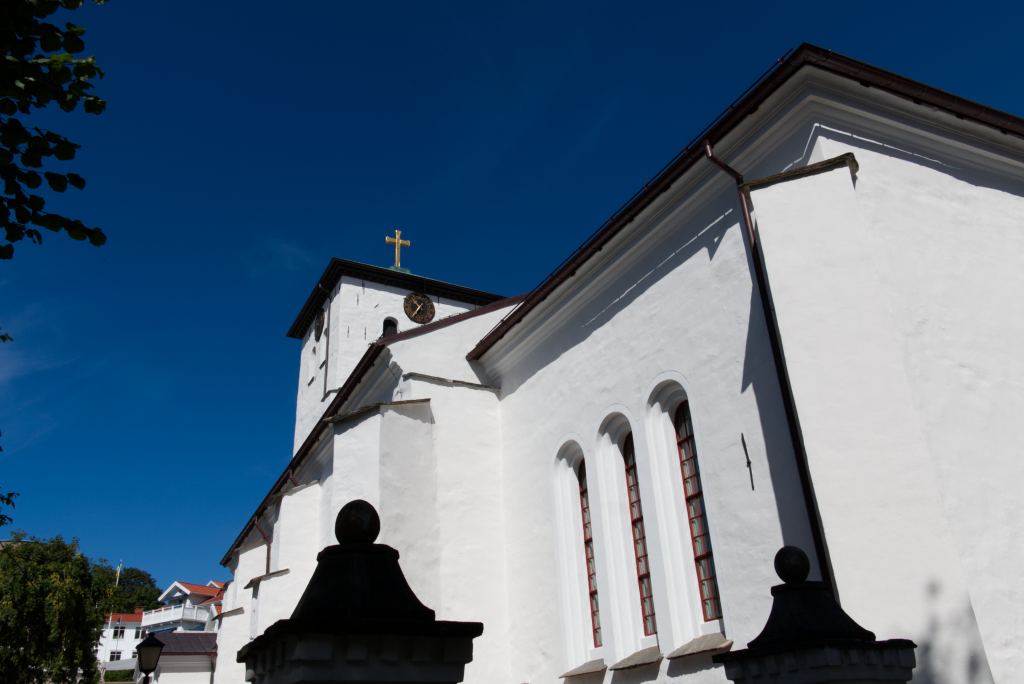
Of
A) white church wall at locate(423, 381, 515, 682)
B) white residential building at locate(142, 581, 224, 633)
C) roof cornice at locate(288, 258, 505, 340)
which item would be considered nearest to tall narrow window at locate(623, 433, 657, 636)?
white church wall at locate(423, 381, 515, 682)

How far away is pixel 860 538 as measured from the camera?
21.5ft

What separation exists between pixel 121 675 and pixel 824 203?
52.9 meters

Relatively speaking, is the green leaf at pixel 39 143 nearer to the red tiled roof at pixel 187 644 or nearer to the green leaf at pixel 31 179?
the green leaf at pixel 31 179

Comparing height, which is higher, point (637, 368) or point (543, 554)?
point (637, 368)

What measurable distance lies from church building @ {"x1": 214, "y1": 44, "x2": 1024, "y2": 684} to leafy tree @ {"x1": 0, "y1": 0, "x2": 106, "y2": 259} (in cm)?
629

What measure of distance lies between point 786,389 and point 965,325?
7.54ft

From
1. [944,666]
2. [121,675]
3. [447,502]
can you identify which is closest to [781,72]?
[944,666]

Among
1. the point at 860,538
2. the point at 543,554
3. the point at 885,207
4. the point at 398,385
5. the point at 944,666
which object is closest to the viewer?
the point at 944,666

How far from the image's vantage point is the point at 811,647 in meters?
4.42

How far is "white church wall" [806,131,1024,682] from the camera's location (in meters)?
7.06

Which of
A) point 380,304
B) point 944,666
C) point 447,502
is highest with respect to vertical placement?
point 380,304

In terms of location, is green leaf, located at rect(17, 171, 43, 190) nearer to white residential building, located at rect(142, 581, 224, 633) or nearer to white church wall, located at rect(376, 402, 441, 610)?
white church wall, located at rect(376, 402, 441, 610)

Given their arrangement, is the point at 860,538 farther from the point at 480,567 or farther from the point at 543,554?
the point at 480,567

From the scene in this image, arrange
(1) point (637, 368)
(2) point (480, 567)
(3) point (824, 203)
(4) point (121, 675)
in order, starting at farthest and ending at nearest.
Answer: (4) point (121, 675) < (2) point (480, 567) < (1) point (637, 368) < (3) point (824, 203)
